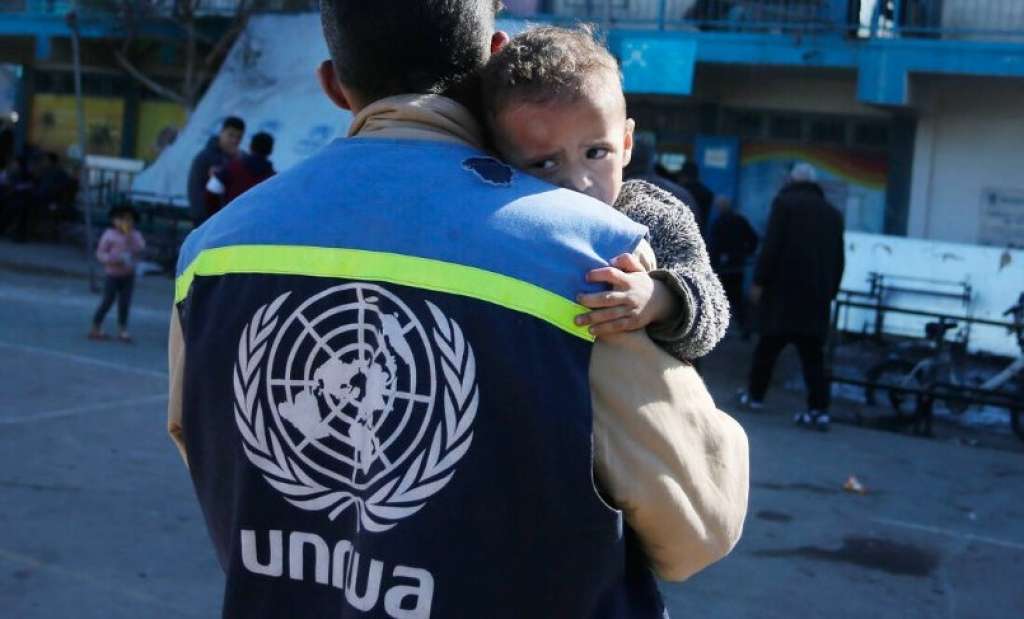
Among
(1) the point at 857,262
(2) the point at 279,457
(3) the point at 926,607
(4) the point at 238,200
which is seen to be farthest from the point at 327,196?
(1) the point at 857,262

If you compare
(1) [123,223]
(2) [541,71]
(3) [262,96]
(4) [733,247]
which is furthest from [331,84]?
(3) [262,96]

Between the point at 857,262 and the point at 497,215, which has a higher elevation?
the point at 497,215

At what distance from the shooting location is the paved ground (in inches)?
220

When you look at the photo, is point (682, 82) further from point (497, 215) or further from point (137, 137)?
point (497, 215)

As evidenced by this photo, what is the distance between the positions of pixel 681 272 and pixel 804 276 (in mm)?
7994

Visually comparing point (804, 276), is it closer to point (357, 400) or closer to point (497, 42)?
point (497, 42)

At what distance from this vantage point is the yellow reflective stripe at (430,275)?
62.6 inches

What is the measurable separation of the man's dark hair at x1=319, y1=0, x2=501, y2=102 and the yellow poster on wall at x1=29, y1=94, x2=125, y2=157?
2228 centimetres

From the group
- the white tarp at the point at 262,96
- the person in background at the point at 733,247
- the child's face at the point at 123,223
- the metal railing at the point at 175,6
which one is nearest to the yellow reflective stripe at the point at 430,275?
the child's face at the point at 123,223

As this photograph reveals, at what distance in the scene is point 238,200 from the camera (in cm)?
178

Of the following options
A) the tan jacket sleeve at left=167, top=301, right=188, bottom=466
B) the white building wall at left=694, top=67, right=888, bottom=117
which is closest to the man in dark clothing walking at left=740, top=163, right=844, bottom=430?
the white building wall at left=694, top=67, right=888, bottom=117

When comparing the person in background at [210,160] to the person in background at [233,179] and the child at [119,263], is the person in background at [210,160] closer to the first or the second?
the person in background at [233,179]

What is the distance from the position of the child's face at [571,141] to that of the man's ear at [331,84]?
0.81 feet

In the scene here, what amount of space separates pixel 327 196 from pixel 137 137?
73.2 ft
